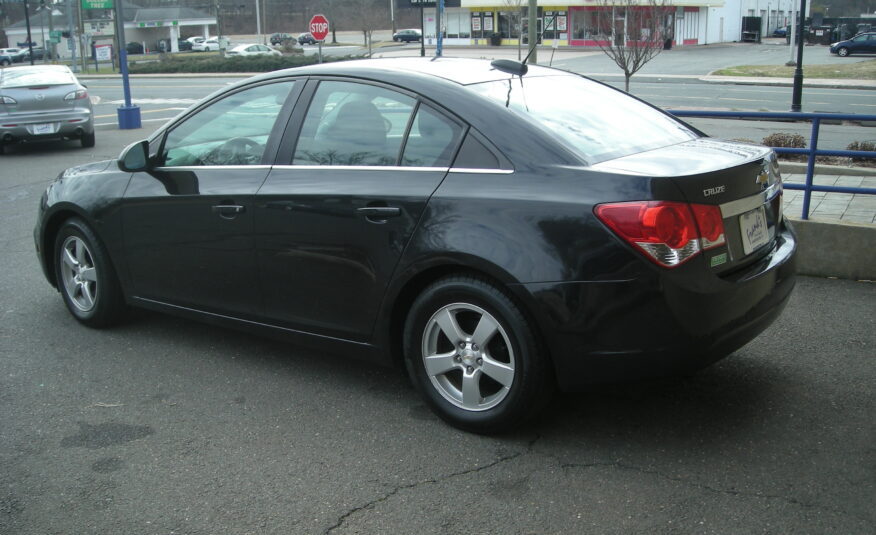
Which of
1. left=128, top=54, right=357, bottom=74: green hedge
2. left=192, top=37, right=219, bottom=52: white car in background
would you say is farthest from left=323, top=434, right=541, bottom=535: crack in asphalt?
left=192, top=37, right=219, bottom=52: white car in background

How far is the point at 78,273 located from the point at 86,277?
0.32 ft

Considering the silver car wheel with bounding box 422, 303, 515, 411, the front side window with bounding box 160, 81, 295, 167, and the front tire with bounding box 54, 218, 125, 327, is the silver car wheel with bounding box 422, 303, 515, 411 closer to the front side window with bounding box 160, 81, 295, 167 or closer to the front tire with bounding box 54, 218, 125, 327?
the front side window with bounding box 160, 81, 295, 167

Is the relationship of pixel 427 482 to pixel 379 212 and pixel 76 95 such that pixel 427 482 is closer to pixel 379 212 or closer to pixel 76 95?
pixel 379 212

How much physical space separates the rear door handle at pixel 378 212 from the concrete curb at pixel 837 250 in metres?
3.53

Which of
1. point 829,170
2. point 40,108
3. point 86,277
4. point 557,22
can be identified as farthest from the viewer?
point 557,22

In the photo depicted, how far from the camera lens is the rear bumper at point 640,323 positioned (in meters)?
3.46

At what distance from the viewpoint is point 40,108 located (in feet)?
50.9

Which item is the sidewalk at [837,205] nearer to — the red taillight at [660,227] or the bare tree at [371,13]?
the red taillight at [660,227]

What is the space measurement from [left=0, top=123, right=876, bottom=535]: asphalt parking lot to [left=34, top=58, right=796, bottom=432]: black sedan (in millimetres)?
311

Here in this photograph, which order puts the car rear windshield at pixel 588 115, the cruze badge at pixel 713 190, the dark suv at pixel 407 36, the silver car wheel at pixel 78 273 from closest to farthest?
1. the cruze badge at pixel 713 190
2. the car rear windshield at pixel 588 115
3. the silver car wheel at pixel 78 273
4. the dark suv at pixel 407 36

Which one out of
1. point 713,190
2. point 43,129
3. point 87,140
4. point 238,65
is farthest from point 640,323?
point 238,65

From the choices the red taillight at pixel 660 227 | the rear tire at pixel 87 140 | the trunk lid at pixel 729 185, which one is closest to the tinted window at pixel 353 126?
the trunk lid at pixel 729 185

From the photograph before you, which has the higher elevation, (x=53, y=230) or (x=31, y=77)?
(x=31, y=77)

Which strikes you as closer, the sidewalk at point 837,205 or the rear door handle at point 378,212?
the rear door handle at point 378,212
